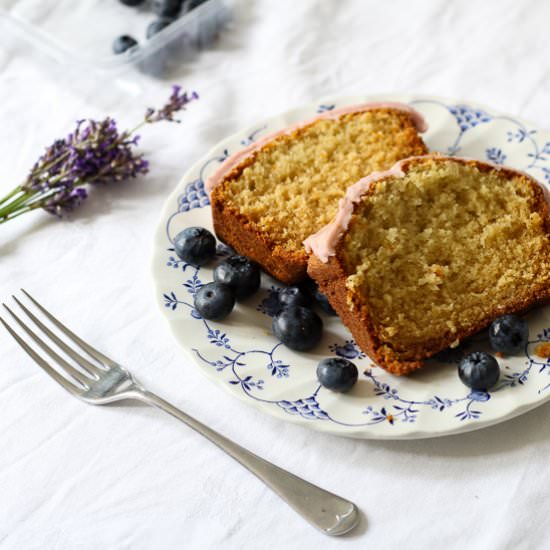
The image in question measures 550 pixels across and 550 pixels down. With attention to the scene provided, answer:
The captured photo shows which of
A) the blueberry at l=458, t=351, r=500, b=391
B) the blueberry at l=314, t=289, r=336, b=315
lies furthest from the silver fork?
the blueberry at l=314, t=289, r=336, b=315

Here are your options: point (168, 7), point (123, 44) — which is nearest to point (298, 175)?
point (123, 44)

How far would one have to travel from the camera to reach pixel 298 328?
257 centimetres

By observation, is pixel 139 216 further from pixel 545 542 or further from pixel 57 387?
pixel 545 542

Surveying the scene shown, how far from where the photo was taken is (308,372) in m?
2.54

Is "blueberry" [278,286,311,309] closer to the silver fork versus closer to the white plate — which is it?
the white plate

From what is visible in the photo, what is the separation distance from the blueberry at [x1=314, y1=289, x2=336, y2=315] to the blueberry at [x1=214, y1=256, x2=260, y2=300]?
0.23 m

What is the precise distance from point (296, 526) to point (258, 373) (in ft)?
1.67

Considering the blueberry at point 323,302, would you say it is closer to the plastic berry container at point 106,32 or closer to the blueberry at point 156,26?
the plastic berry container at point 106,32

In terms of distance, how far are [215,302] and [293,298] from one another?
0.28 meters

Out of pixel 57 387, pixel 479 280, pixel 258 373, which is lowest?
pixel 57 387

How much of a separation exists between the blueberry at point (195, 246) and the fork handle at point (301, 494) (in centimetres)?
74

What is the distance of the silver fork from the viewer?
2.25 m

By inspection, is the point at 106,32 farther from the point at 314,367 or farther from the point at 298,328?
the point at 314,367

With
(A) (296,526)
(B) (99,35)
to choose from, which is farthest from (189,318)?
(B) (99,35)
